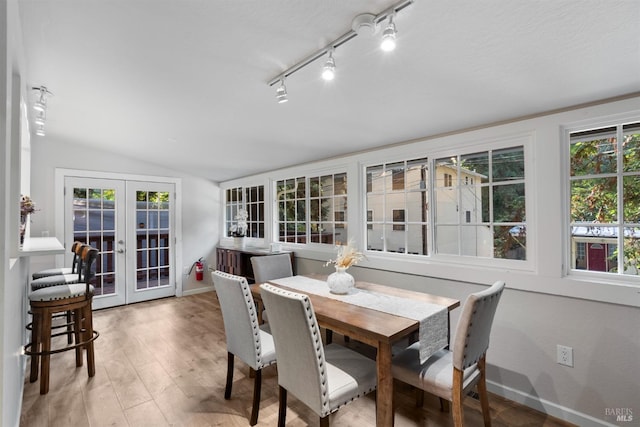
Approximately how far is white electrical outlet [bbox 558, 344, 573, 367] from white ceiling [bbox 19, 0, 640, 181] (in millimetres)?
1649

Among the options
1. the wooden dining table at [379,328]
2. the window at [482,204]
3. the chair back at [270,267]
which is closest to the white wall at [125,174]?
the chair back at [270,267]

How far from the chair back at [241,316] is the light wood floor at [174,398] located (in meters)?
0.45

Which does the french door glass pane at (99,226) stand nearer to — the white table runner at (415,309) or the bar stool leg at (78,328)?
the bar stool leg at (78,328)

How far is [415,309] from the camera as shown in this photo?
2.04 m

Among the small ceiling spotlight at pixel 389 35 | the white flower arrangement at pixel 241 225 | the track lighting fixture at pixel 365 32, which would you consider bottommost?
the white flower arrangement at pixel 241 225

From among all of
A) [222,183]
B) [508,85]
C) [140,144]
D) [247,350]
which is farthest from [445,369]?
[222,183]

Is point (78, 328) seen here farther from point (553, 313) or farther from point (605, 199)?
point (605, 199)

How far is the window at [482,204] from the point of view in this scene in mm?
2387

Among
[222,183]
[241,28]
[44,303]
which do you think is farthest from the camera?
[222,183]

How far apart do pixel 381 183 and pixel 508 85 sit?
5.26 ft

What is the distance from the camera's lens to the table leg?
1637 mm

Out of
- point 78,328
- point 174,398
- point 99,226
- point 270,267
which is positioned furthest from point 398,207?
point 99,226

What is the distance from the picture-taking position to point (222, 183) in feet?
19.4

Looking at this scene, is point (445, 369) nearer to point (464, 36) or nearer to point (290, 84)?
point (464, 36)
